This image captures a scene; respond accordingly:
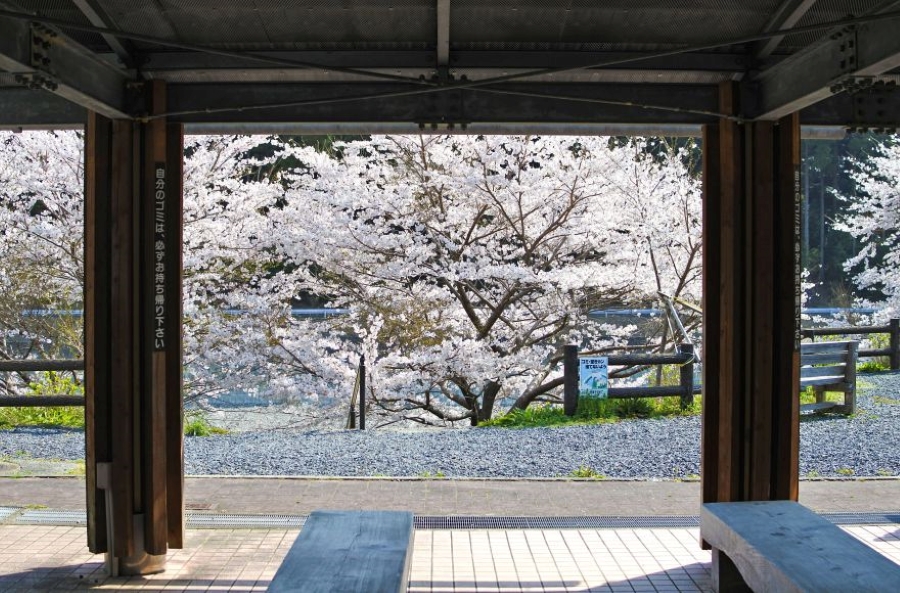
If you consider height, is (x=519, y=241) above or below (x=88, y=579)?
above

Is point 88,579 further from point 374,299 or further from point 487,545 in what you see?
point 374,299

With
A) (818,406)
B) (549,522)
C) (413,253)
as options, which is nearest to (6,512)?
(549,522)

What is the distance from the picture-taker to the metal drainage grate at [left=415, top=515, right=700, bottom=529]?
559 centimetres

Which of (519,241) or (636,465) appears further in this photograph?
(519,241)

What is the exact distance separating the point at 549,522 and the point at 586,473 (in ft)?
5.43

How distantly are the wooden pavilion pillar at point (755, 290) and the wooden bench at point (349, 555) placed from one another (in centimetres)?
197

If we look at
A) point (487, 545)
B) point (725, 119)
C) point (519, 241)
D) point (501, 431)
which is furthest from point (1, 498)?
point (519, 241)

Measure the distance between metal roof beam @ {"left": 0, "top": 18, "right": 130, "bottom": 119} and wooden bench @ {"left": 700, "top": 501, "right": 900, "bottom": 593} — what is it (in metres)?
3.53

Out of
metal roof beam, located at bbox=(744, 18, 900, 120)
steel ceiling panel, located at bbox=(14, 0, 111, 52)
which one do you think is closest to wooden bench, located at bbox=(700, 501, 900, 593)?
metal roof beam, located at bbox=(744, 18, 900, 120)

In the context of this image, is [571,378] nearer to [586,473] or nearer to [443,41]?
[586,473]

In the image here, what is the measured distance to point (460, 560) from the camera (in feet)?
16.3

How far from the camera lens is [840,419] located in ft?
30.4

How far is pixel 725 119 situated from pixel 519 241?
7.22 meters

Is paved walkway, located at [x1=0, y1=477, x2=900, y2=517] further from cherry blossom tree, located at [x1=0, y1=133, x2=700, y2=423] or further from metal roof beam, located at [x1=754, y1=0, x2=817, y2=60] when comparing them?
cherry blossom tree, located at [x1=0, y1=133, x2=700, y2=423]
